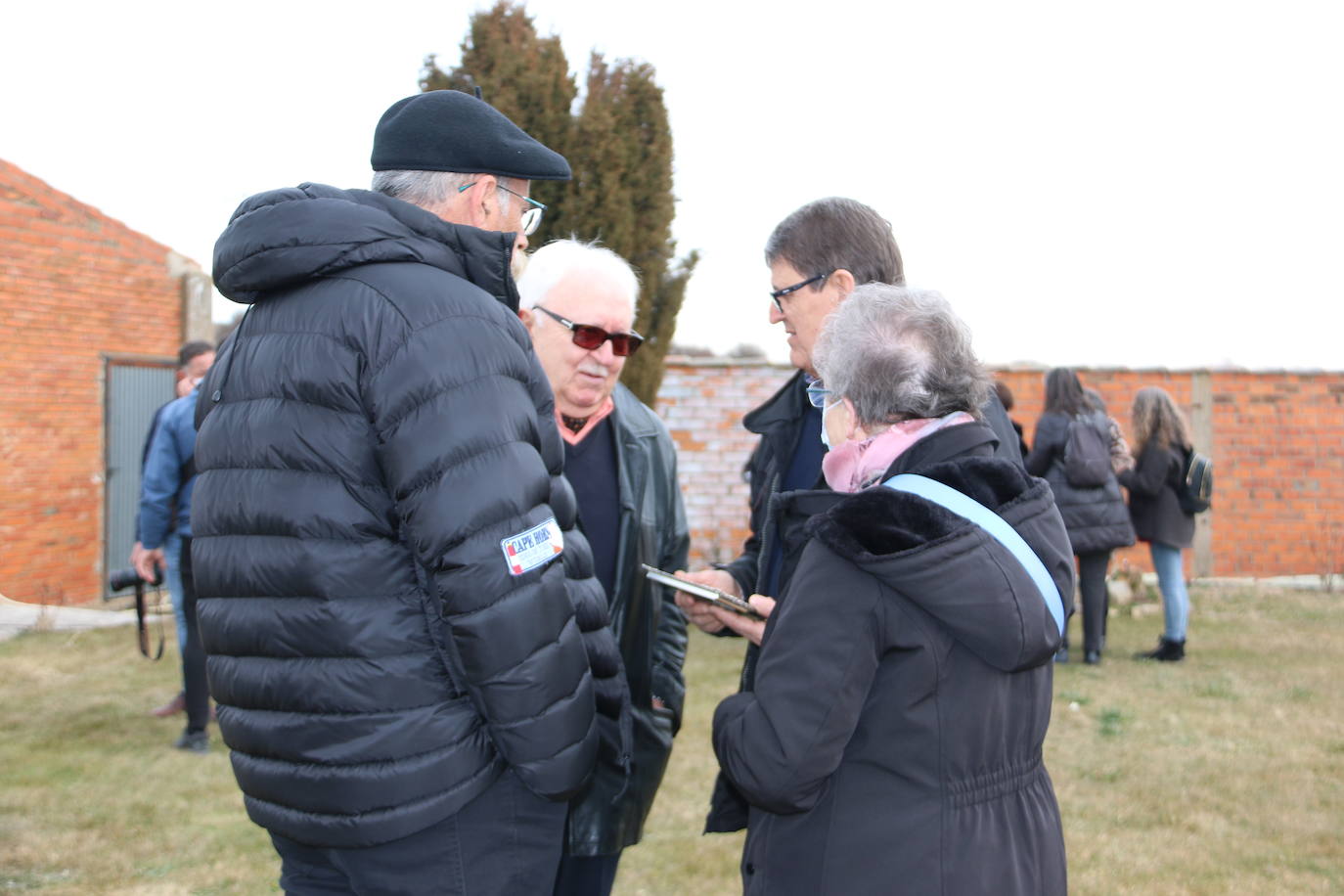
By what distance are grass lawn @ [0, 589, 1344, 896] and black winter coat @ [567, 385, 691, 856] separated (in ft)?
4.89

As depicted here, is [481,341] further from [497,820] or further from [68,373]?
[68,373]

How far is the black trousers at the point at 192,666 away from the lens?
17.7 ft

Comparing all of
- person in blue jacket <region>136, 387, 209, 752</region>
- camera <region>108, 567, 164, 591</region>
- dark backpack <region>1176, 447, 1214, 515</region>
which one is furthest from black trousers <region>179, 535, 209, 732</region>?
dark backpack <region>1176, 447, 1214, 515</region>

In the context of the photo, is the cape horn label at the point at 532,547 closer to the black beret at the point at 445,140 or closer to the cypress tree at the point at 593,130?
the black beret at the point at 445,140

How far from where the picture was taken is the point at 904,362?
5.83ft

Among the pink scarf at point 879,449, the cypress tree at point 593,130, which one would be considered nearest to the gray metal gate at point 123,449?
the cypress tree at point 593,130

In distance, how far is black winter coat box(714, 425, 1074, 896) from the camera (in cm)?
A: 161

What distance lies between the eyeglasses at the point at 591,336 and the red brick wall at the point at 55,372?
9565 millimetres

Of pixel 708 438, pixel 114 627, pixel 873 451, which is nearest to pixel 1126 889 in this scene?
pixel 873 451

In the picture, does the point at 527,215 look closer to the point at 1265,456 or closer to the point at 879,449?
the point at 879,449

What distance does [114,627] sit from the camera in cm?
905

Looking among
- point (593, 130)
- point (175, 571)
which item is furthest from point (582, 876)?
point (593, 130)

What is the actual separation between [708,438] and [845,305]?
899cm

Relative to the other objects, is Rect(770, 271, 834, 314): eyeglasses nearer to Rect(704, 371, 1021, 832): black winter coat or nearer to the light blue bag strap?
Rect(704, 371, 1021, 832): black winter coat
